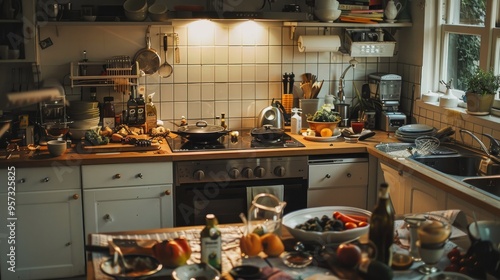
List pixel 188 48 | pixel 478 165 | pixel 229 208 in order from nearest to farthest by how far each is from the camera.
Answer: pixel 478 165
pixel 229 208
pixel 188 48

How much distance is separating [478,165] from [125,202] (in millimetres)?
2221

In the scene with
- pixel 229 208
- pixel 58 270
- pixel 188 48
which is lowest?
pixel 58 270

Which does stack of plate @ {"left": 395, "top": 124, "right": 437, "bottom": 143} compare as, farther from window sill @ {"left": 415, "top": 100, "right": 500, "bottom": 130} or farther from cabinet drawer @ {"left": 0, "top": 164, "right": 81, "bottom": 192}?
cabinet drawer @ {"left": 0, "top": 164, "right": 81, "bottom": 192}

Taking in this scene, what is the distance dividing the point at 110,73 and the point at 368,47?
74.4 inches

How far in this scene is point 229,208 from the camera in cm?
448

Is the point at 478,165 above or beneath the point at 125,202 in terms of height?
above

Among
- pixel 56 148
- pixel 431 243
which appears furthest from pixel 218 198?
pixel 431 243

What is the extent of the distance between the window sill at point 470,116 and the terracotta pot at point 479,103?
0.12 feet

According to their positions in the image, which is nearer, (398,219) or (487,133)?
(398,219)

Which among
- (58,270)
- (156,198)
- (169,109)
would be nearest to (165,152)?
(156,198)

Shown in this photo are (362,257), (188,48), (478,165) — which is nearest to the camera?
(362,257)

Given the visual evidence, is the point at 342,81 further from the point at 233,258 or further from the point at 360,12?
the point at 233,258

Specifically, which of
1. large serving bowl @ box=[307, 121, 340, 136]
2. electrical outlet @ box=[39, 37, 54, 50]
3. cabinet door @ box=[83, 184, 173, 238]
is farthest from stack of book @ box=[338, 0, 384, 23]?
electrical outlet @ box=[39, 37, 54, 50]

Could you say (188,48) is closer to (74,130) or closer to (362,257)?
(74,130)
